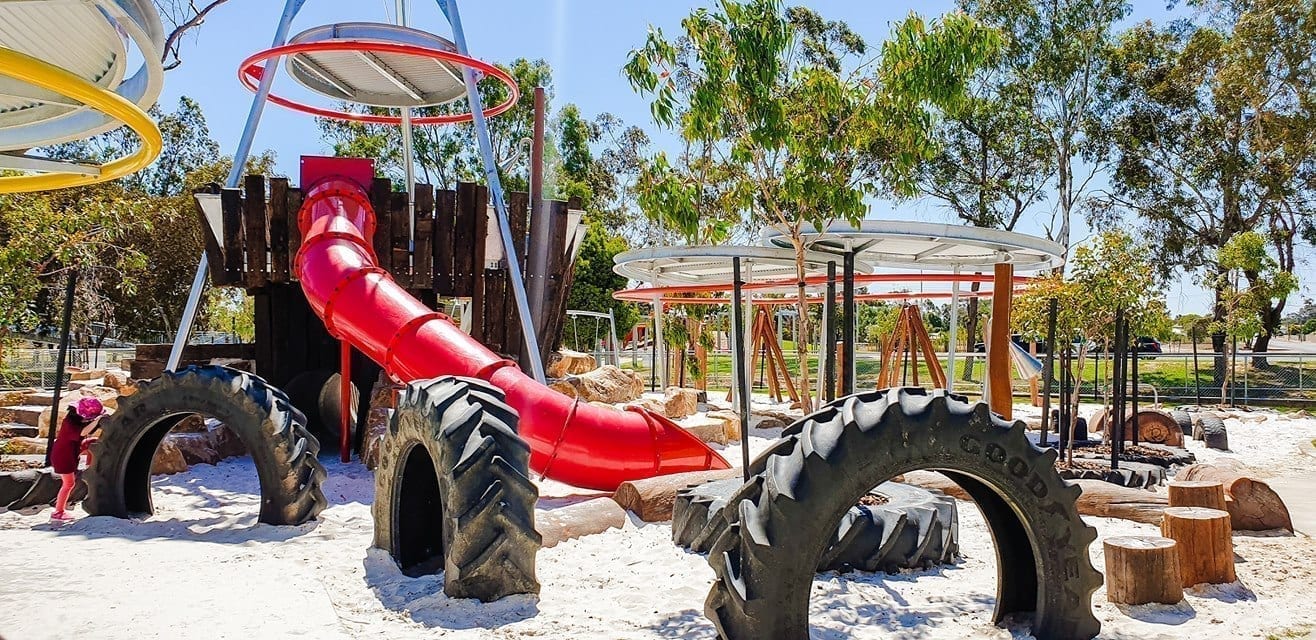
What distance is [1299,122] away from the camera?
27.8m

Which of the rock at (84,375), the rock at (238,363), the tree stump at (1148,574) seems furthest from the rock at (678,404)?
the rock at (84,375)

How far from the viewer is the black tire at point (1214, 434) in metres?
12.9

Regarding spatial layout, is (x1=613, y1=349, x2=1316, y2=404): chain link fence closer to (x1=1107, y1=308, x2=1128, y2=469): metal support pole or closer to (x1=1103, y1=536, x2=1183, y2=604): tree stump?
(x1=1107, y1=308, x2=1128, y2=469): metal support pole

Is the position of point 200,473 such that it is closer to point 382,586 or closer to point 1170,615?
point 382,586

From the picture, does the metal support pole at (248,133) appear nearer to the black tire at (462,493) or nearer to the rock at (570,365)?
the black tire at (462,493)

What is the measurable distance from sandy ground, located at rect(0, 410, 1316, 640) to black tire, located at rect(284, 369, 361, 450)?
164 inches

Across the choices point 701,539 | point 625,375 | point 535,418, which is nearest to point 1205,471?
point 701,539

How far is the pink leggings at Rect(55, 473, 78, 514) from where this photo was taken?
6.54 metres

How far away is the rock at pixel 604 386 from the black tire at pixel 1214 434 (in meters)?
8.44

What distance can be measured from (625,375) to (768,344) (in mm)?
4629

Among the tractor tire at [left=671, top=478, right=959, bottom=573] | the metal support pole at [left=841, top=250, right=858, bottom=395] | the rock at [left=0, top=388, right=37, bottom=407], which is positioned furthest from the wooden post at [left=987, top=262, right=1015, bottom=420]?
the rock at [left=0, top=388, right=37, bottom=407]

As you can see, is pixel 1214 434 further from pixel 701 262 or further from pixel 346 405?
pixel 346 405

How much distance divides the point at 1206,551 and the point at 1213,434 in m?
9.44

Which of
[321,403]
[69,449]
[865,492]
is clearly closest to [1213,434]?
[865,492]
